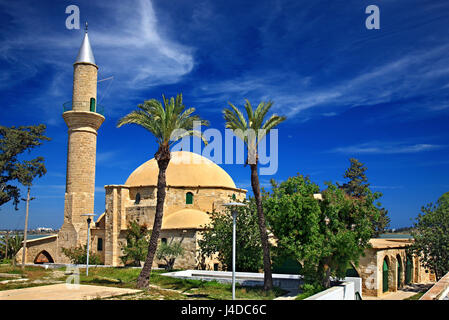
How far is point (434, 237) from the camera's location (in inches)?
1073

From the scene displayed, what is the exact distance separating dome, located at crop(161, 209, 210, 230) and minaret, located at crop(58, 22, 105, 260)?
6825 mm

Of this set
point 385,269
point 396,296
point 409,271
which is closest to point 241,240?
point 385,269

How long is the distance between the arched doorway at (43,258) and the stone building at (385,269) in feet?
85.5

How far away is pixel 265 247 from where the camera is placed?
749 inches

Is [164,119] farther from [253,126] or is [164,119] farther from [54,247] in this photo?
[54,247]

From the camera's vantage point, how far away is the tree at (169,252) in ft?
90.2

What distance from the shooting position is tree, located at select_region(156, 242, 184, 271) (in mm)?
27500

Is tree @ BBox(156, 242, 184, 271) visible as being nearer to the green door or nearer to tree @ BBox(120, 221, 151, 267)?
tree @ BBox(120, 221, 151, 267)

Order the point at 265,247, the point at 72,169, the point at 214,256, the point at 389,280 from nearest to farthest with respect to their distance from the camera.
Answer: the point at 265,247 < the point at 389,280 < the point at 214,256 < the point at 72,169

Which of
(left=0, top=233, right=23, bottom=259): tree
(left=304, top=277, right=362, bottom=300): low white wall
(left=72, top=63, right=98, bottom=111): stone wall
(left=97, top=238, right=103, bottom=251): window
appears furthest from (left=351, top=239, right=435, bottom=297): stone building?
(left=0, top=233, right=23, bottom=259): tree

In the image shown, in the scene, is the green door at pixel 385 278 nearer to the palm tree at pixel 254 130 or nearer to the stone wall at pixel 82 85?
the palm tree at pixel 254 130

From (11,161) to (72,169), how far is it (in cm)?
892

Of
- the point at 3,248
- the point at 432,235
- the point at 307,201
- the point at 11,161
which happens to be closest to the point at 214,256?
the point at 307,201

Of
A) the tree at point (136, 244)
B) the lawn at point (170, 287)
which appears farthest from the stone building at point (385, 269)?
the tree at point (136, 244)
